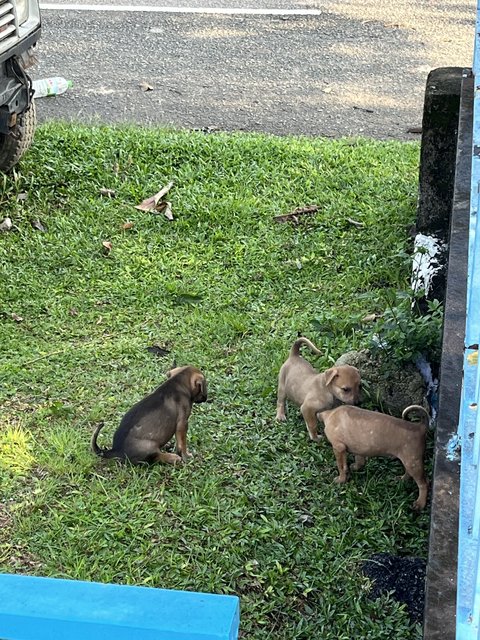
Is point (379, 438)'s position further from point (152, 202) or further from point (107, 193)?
point (107, 193)

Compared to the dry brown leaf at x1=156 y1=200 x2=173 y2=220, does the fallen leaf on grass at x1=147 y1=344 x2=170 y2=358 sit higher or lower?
lower

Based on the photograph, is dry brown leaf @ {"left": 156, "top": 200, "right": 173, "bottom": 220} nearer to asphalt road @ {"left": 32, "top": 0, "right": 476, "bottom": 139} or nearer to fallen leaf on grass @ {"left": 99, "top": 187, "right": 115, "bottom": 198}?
fallen leaf on grass @ {"left": 99, "top": 187, "right": 115, "bottom": 198}

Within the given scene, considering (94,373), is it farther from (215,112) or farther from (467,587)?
(215,112)

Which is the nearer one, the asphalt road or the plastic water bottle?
the asphalt road

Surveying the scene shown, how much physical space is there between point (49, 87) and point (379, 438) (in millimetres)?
5398

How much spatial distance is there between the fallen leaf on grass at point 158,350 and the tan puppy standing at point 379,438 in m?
1.21

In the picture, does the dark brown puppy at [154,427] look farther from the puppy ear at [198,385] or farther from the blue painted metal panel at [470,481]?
the blue painted metal panel at [470,481]

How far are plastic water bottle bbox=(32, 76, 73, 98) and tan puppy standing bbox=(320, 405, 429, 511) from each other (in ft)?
16.9

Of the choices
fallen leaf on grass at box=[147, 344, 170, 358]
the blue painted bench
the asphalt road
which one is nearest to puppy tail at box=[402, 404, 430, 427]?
fallen leaf on grass at box=[147, 344, 170, 358]

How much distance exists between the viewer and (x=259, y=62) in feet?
29.7

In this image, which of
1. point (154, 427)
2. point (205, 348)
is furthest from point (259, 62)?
point (154, 427)

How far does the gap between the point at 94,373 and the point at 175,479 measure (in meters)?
0.97

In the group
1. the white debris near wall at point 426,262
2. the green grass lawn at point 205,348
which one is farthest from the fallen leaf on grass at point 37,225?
the white debris near wall at point 426,262

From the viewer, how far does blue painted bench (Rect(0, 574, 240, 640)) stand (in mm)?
1638
